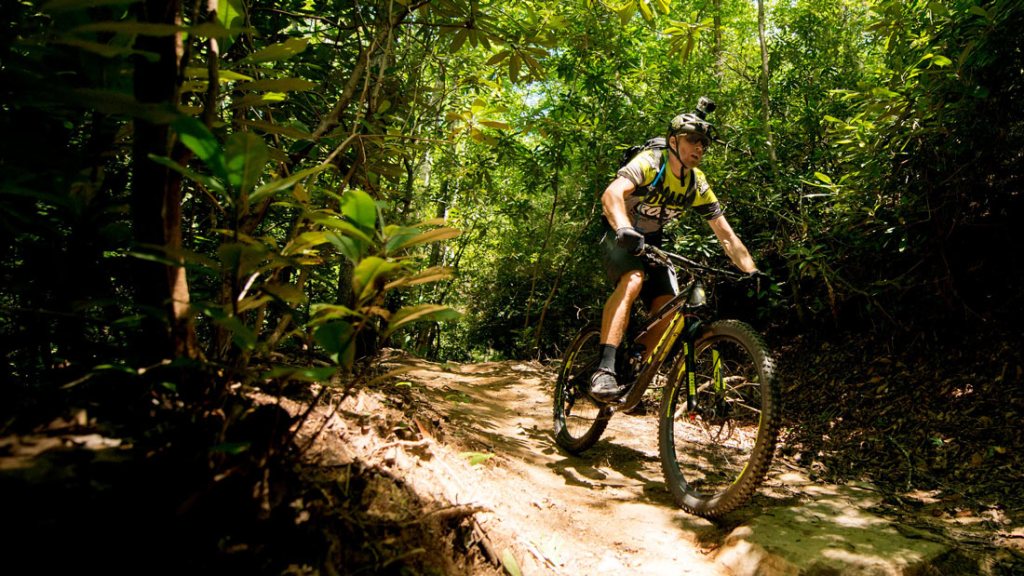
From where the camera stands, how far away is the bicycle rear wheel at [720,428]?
2494 mm

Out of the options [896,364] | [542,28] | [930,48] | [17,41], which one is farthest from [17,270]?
[896,364]

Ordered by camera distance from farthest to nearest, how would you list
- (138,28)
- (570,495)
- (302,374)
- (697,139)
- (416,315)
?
1. (697,139)
2. (570,495)
3. (416,315)
4. (302,374)
5. (138,28)

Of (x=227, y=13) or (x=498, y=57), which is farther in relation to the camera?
(x=498, y=57)

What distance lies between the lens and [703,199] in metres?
3.57

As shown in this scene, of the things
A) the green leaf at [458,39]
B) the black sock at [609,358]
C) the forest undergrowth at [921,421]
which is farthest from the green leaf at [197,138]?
the forest undergrowth at [921,421]

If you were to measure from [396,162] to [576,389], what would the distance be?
7.84ft

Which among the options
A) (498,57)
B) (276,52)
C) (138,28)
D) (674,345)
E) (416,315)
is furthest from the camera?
(674,345)

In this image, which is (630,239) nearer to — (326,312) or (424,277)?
(424,277)

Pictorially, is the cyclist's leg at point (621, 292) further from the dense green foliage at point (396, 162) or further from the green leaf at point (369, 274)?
the green leaf at point (369, 274)

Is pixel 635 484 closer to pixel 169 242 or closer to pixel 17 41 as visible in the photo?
pixel 169 242

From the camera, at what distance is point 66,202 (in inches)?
47.8

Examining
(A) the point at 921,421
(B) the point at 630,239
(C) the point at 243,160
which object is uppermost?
(B) the point at 630,239

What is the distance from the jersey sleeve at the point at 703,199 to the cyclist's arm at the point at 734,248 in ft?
0.21

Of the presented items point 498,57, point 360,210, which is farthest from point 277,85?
point 498,57
